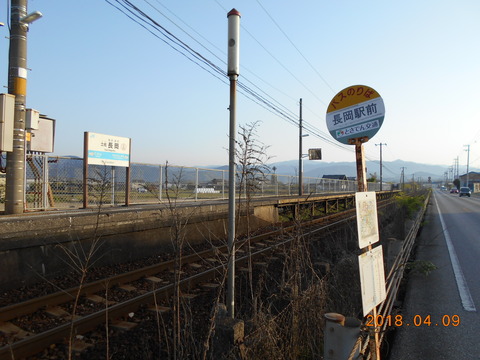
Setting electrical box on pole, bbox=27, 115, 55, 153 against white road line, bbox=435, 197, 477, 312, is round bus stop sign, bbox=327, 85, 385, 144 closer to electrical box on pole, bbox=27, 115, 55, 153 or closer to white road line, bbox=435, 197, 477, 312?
white road line, bbox=435, 197, 477, 312

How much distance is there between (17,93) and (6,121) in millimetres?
823

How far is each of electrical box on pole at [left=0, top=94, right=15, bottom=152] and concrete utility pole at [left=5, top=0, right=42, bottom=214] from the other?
0.18 metres

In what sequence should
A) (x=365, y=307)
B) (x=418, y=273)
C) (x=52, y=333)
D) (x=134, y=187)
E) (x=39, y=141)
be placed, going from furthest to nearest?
(x=134, y=187) < (x=39, y=141) < (x=418, y=273) < (x=52, y=333) < (x=365, y=307)

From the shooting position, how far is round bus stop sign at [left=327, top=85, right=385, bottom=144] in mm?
3208

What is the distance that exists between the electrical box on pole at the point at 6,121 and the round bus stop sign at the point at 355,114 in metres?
7.07

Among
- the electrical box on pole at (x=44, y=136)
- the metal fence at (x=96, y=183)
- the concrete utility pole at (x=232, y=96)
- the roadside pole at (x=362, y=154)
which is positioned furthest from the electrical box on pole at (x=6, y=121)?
the roadside pole at (x=362, y=154)

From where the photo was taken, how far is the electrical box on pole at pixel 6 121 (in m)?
7.31

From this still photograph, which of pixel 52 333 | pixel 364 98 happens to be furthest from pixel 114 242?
pixel 364 98

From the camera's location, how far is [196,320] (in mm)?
4488

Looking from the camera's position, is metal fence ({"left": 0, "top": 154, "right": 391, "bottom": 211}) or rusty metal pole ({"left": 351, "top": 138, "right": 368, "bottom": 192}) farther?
metal fence ({"left": 0, "top": 154, "right": 391, "bottom": 211})

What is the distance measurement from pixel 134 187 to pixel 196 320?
9352 millimetres

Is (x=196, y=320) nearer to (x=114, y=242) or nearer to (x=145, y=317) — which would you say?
(x=145, y=317)

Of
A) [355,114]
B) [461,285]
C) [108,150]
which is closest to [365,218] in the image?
[355,114]
